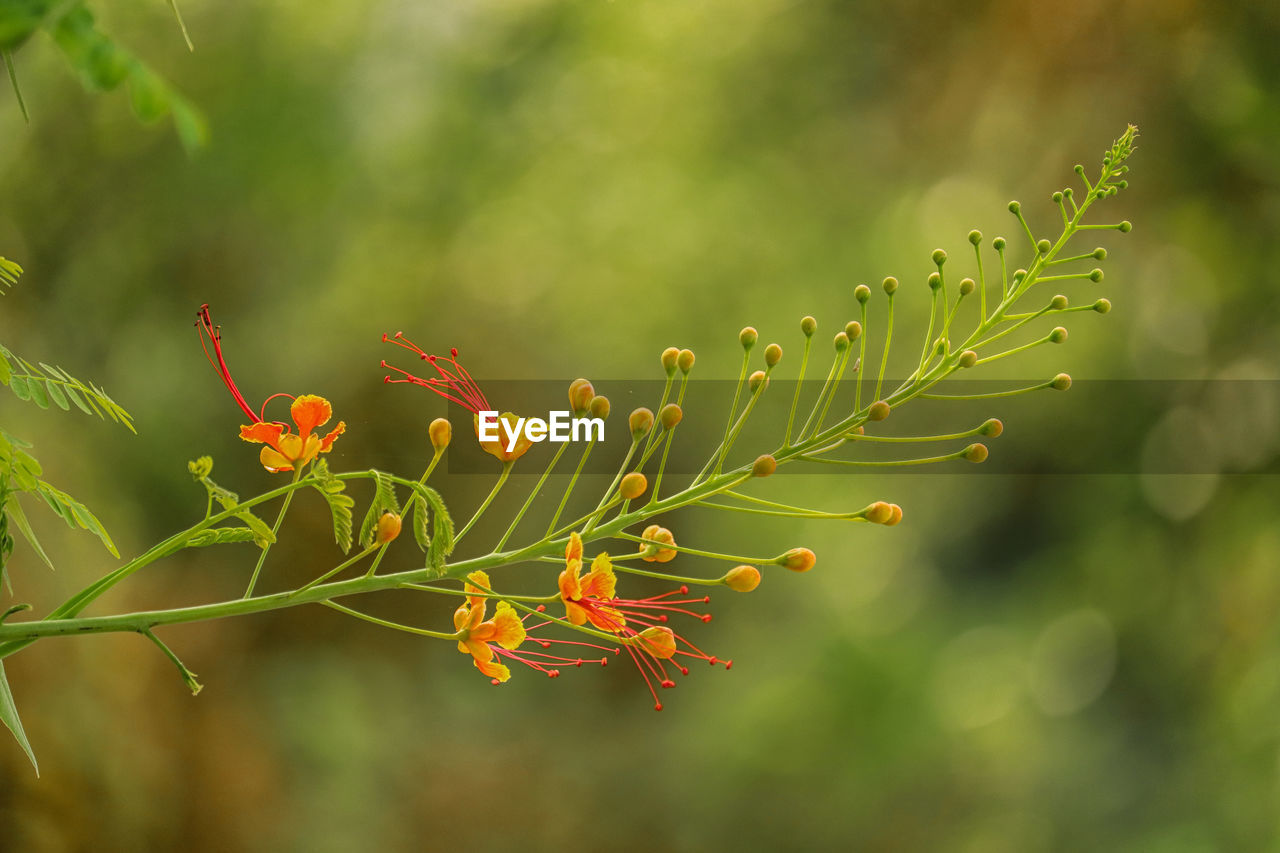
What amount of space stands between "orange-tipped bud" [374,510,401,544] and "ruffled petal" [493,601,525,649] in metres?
0.04

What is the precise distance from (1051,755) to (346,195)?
1.19 m

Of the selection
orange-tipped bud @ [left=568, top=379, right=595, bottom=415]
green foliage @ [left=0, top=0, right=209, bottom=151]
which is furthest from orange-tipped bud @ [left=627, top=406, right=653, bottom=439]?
green foliage @ [left=0, top=0, right=209, bottom=151]

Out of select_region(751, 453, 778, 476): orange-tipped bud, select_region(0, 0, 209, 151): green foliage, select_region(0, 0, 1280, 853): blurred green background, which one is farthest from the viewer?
select_region(0, 0, 1280, 853): blurred green background

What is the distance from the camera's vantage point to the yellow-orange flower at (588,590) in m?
0.28

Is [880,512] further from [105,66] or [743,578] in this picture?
[105,66]

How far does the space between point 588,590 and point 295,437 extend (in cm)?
9

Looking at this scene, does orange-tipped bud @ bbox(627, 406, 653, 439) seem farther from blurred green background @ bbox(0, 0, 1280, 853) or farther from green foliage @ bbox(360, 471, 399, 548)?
blurred green background @ bbox(0, 0, 1280, 853)

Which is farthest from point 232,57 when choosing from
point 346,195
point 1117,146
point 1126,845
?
point 1126,845

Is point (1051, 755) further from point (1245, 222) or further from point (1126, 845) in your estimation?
point (1245, 222)

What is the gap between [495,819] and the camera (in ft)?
4.36

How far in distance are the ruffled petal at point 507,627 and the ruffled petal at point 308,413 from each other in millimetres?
73

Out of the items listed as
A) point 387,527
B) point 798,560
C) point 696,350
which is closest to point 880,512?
point 798,560

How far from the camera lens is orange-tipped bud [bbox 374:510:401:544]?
27 centimetres

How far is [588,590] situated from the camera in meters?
0.29
